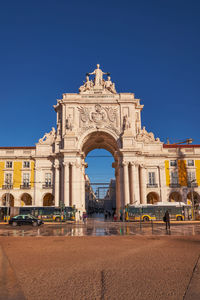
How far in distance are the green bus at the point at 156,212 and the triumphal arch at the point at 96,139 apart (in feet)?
14.2

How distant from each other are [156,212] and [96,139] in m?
19.9

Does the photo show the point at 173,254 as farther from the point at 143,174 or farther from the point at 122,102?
the point at 122,102

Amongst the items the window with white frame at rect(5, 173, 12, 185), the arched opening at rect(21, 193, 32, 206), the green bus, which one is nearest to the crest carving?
the green bus

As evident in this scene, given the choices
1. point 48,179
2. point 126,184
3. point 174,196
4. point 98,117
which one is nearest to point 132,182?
point 126,184

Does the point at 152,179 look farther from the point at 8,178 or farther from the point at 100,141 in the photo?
the point at 8,178

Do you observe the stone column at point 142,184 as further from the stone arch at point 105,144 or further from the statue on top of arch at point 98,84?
the statue on top of arch at point 98,84

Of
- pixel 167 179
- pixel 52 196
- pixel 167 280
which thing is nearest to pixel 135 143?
pixel 167 179

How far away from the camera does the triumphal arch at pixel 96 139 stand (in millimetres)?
45406

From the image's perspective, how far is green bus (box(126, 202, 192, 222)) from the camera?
39500 mm

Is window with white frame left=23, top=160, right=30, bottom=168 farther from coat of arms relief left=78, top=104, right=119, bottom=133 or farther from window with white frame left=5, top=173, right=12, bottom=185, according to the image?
coat of arms relief left=78, top=104, right=119, bottom=133

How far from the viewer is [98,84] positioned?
5194 centimetres

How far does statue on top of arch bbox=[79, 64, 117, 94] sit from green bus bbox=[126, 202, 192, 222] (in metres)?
23.9

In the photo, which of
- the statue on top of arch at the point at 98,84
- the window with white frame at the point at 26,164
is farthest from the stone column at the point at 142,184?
the window with white frame at the point at 26,164

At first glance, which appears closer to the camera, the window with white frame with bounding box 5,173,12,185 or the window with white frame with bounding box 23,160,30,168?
the window with white frame with bounding box 5,173,12,185
